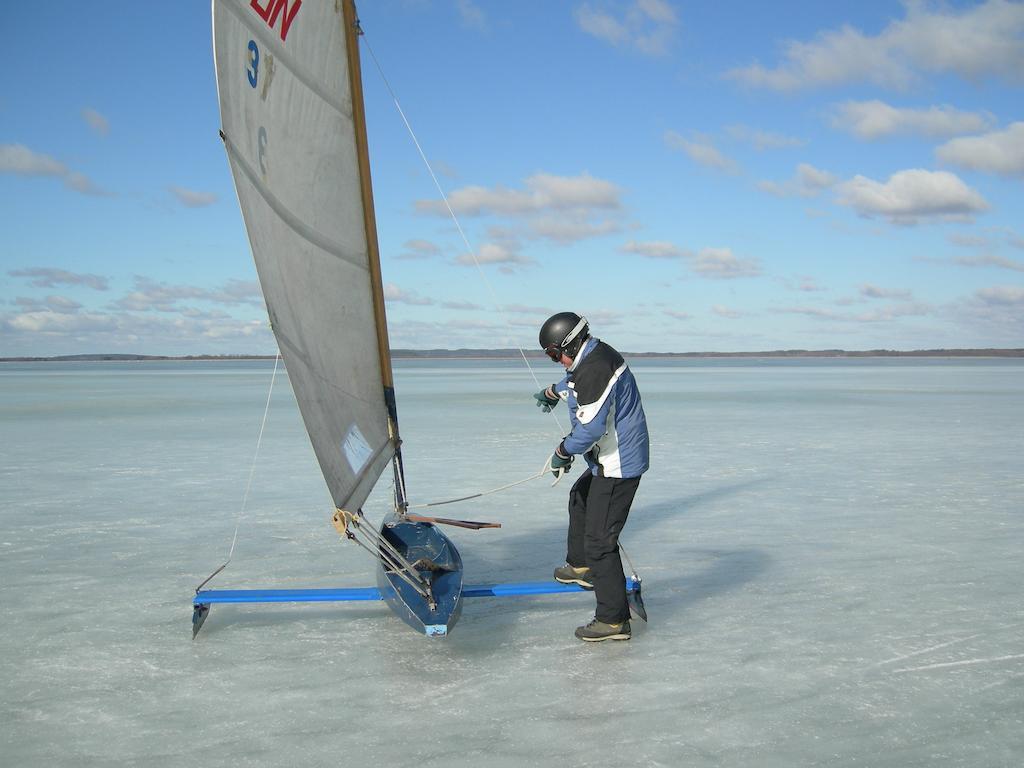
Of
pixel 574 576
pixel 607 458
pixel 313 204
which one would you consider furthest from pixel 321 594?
pixel 313 204

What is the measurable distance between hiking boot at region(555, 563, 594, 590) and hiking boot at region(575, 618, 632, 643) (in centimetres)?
46

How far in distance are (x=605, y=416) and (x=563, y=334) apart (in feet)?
1.48

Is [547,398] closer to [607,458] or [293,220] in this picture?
[607,458]

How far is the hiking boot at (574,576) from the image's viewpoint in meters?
4.85

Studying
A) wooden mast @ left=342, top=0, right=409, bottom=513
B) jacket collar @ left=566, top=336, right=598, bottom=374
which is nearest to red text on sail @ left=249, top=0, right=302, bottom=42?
wooden mast @ left=342, top=0, right=409, bottom=513

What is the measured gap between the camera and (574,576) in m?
4.91

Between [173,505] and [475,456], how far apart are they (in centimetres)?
412

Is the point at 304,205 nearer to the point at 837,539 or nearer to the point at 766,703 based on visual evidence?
the point at 766,703

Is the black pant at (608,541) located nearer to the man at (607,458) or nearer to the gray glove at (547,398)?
the man at (607,458)

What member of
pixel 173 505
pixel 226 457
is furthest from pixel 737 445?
pixel 173 505

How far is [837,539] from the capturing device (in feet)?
21.5

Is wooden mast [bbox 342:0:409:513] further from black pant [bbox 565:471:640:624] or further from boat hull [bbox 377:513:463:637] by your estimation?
black pant [bbox 565:471:640:624]

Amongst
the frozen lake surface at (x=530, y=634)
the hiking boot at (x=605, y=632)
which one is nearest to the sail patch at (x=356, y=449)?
the frozen lake surface at (x=530, y=634)

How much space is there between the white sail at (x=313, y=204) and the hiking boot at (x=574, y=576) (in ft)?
3.84
